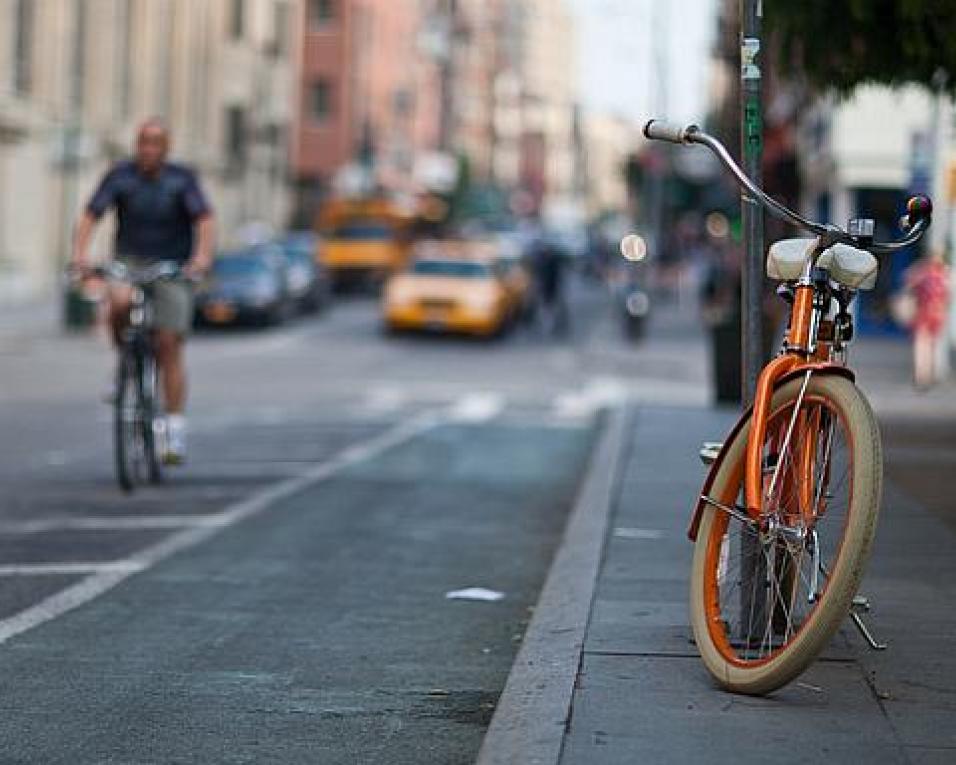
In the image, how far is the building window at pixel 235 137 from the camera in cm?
7112

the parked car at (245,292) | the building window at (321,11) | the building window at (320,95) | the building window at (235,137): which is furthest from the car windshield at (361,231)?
the building window at (321,11)

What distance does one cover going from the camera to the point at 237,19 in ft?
234

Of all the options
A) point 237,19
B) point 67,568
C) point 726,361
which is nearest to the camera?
point 67,568

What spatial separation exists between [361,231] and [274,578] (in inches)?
2028

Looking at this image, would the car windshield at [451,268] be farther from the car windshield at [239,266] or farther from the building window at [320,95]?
the building window at [320,95]

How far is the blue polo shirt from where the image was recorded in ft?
42.1

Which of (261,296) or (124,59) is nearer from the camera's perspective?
(261,296)

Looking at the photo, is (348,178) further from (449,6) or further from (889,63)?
(889,63)

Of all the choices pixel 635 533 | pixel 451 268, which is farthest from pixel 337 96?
pixel 635 533

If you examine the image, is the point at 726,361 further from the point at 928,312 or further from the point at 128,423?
the point at 128,423

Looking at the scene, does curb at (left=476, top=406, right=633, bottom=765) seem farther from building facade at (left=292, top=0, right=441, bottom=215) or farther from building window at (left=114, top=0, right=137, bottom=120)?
building facade at (left=292, top=0, right=441, bottom=215)

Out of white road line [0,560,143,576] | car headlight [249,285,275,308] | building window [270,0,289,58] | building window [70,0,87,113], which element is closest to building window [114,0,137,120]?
building window [70,0,87,113]

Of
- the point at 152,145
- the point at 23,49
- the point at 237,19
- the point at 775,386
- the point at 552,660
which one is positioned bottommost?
the point at 552,660

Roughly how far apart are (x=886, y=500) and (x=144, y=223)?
4242 millimetres
